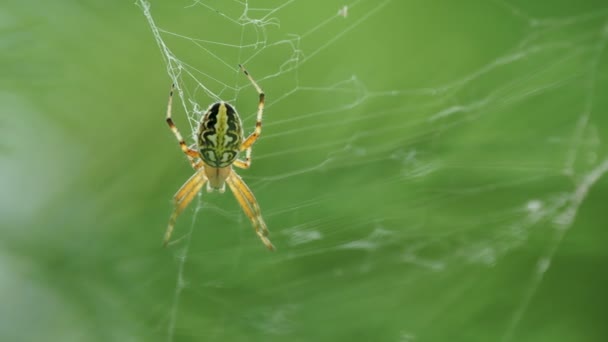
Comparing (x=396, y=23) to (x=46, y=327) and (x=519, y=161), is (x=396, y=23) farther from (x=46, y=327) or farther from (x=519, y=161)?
(x=46, y=327)

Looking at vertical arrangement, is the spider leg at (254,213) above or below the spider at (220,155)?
below

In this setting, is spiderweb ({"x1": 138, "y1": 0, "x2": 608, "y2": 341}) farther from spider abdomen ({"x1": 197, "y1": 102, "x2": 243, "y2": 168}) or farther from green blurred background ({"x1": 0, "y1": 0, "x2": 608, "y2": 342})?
spider abdomen ({"x1": 197, "y1": 102, "x2": 243, "y2": 168})

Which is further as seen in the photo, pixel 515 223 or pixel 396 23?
pixel 515 223

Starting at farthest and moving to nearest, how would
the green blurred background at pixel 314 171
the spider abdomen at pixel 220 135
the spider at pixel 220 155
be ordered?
the spider abdomen at pixel 220 135
the spider at pixel 220 155
the green blurred background at pixel 314 171

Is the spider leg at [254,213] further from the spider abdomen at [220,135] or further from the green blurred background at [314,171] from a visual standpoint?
the spider abdomen at [220,135]

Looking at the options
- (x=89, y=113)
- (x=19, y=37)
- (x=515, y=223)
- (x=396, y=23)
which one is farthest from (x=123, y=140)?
(x=515, y=223)

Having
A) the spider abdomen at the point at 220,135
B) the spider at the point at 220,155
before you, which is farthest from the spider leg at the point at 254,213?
the spider abdomen at the point at 220,135

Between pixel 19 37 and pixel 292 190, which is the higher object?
pixel 19 37

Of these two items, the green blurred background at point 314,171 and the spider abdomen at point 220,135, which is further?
the spider abdomen at point 220,135
